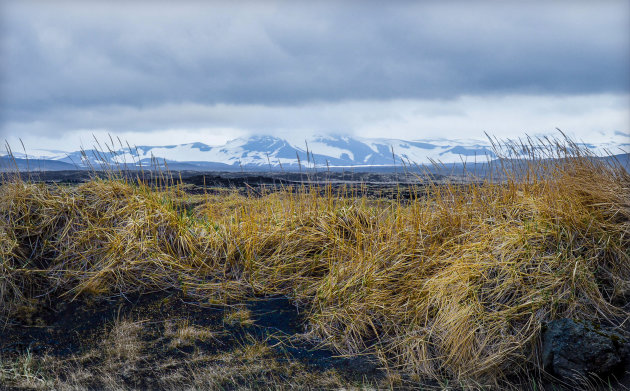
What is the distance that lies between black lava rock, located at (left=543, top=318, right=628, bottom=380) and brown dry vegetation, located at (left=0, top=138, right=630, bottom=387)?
17 centimetres

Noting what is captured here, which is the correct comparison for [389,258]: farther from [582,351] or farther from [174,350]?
[174,350]

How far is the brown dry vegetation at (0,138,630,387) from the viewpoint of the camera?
3.49m

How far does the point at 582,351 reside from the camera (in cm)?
306

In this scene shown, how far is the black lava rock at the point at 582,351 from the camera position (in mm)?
3025

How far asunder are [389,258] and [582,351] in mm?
1915

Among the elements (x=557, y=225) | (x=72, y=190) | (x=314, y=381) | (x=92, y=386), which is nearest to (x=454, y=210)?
(x=557, y=225)

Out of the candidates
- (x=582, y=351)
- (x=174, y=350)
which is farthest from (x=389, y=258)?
(x=174, y=350)

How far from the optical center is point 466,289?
146 inches

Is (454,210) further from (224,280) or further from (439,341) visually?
(224,280)

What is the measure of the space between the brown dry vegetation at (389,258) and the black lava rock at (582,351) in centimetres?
17

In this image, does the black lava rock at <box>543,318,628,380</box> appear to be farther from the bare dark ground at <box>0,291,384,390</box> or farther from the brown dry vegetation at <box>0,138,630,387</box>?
the bare dark ground at <box>0,291,384,390</box>

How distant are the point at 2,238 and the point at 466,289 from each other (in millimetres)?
4667

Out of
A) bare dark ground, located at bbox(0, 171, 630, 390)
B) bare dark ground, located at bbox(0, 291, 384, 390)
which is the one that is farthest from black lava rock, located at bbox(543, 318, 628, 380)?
bare dark ground, located at bbox(0, 291, 384, 390)

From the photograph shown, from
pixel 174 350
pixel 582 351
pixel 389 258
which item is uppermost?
pixel 389 258
